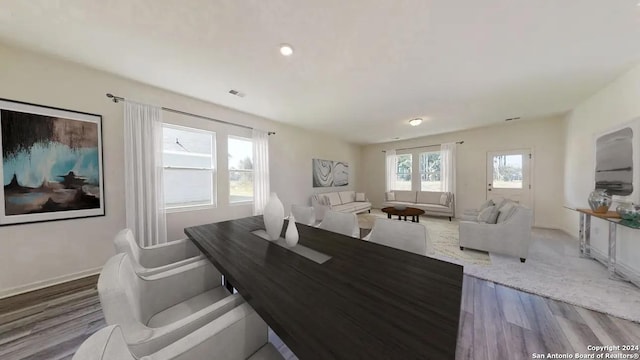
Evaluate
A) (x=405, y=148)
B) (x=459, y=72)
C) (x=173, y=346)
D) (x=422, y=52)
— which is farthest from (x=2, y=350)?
(x=405, y=148)

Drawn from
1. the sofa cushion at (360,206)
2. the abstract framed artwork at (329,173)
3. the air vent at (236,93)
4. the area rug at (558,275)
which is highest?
the air vent at (236,93)

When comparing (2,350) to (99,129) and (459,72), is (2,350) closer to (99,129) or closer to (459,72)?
(99,129)

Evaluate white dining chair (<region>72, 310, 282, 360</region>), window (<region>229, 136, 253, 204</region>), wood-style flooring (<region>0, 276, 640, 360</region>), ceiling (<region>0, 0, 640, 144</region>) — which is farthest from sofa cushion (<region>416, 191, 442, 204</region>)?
white dining chair (<region>72, 310, 282, 360</region>)

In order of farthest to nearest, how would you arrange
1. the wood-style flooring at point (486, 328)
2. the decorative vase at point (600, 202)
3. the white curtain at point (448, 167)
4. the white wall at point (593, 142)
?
the white curtain at point (448, 167)
the decorative vase at point (600, 202)
the white wall at point (593, 142)
the wood-style flooring at point (486, 328)

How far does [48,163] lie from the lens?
222 centimetres

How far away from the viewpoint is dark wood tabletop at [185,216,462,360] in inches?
24.1

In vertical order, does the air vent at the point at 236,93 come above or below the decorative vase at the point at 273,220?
above

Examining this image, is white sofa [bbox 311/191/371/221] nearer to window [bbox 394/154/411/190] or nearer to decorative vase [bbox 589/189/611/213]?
window [bbox 394/154/411/190]

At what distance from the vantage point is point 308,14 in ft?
5.34

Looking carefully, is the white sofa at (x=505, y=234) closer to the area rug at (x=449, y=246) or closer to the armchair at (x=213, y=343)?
the area rug at (x=449, y=246)

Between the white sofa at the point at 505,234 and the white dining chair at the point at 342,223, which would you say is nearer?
the white dining chair at the point at 342,223

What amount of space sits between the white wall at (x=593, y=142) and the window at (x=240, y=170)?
17.7ft

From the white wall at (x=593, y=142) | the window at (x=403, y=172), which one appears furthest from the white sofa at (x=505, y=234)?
the window at (x=403, y=172)

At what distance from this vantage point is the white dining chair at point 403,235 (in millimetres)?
1571
